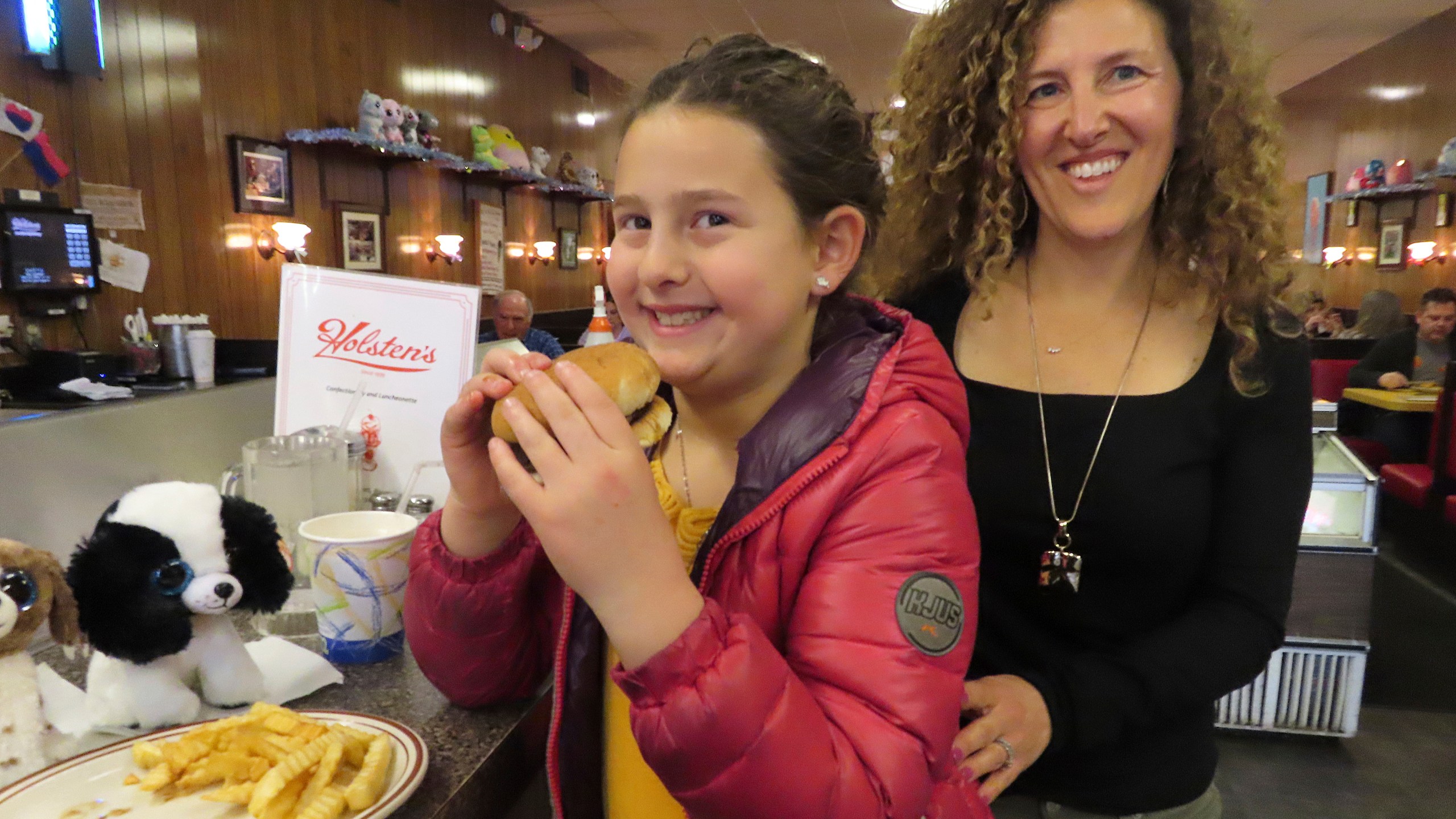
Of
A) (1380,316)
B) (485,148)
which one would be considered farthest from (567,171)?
(1380,316)

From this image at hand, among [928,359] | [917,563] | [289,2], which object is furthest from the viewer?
[289,2]

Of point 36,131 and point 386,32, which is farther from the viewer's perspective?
point 386,32

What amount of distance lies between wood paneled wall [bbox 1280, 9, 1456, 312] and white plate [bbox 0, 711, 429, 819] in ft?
26.5

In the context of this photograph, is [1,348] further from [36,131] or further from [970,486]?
[970,486]

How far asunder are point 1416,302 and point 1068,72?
9.96 meters

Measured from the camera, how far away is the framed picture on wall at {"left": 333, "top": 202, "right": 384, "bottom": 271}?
647cm

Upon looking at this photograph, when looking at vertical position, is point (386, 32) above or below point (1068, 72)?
above

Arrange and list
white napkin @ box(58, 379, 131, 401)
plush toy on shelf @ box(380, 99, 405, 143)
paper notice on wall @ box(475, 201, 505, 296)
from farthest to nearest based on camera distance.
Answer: paper notice on wall @ box(475, 201, 505, 296), plush toy on shelf @ box(380, 99, 405, 143), white napkin @ box(58, 379, 131, 401)

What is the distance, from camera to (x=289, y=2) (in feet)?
19.2

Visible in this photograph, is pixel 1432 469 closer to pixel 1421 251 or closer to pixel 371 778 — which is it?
pixel 1421 251

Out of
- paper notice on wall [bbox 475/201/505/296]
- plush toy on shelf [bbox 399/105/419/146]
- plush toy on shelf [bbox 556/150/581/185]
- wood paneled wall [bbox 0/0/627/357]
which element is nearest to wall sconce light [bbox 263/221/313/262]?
wood paneled wall [bbox 0/0/627/357]

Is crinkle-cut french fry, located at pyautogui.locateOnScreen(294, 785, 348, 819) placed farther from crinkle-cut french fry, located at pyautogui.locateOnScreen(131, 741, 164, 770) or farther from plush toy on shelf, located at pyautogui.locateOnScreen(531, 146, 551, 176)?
plush toy on shelf, located at pyautogui.locateOnScreen(531, 146, 551, 176)

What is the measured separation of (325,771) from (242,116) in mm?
5903

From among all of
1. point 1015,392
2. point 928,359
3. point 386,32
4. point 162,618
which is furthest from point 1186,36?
point 386,32
